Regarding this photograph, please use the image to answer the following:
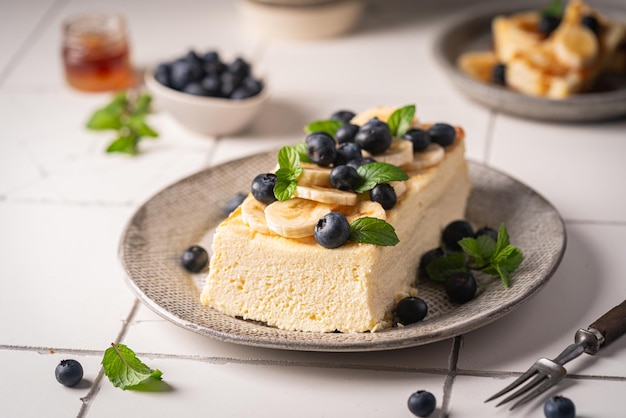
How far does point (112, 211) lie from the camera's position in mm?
3012

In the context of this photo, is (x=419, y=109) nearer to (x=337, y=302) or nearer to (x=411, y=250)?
(x=411, y=250)

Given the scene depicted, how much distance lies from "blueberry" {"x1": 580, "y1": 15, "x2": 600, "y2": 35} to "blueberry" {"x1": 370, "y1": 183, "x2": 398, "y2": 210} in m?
1.67

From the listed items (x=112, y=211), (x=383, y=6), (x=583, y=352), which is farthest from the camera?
(x=383, y=6)

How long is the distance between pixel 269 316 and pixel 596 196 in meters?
1.25

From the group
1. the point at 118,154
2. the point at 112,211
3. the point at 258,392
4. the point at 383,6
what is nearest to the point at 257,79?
the point at 118,154

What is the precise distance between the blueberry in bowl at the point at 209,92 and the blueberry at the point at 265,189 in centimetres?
108

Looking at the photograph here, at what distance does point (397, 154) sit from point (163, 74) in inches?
52.4

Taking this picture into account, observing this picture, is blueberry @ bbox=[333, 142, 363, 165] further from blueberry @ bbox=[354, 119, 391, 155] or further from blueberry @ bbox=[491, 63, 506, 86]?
blueberry @ bbox=[491, 63, 506, 86]

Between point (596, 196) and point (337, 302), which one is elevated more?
point (337, 302)

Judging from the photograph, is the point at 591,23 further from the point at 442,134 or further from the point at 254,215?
the point at 254,215

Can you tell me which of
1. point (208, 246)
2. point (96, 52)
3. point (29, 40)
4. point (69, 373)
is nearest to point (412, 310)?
point (208, 246)

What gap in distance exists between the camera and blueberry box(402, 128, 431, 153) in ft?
8.45

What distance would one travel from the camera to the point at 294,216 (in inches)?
88.8

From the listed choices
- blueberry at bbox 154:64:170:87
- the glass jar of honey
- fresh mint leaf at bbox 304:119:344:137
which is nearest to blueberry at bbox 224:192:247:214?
fresh mint leaf at bbox 304:119:344:137
